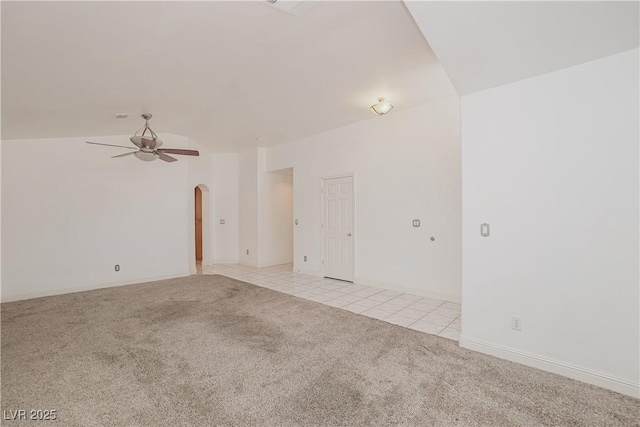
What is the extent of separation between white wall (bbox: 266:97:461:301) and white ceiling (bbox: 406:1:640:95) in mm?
1966

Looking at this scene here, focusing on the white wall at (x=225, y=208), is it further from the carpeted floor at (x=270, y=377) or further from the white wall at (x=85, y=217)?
the carpeted floor at (x=270, y=377)

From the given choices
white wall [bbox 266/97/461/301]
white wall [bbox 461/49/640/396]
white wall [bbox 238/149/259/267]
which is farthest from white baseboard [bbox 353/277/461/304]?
white wall [bbox 238/149/259/267]

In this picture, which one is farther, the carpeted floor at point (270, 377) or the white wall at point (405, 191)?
the white wall at point (405, 191)

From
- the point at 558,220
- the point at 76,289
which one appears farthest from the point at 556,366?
the point at 76,289

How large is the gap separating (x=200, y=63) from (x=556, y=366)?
426cm

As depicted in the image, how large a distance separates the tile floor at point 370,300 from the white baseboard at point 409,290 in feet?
0.26

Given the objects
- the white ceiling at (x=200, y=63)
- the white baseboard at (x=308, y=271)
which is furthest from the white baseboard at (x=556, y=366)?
the white baseboard at (x=308, y=271)

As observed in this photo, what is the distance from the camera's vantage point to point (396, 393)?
2.07 meters

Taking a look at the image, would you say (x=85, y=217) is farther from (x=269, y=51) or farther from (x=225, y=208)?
(x=269, y=51)

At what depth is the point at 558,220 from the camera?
231 centimetres

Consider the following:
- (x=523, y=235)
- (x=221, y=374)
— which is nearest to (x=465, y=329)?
(x=523, y=235)

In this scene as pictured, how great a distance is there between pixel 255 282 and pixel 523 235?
461cm

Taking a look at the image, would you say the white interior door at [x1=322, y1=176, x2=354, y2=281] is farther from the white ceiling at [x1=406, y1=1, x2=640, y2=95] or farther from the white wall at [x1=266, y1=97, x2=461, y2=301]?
the white ceiling at [x1=406, y1=1, x2=640, y2=95]

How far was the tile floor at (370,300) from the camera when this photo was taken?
A: 3457mm
